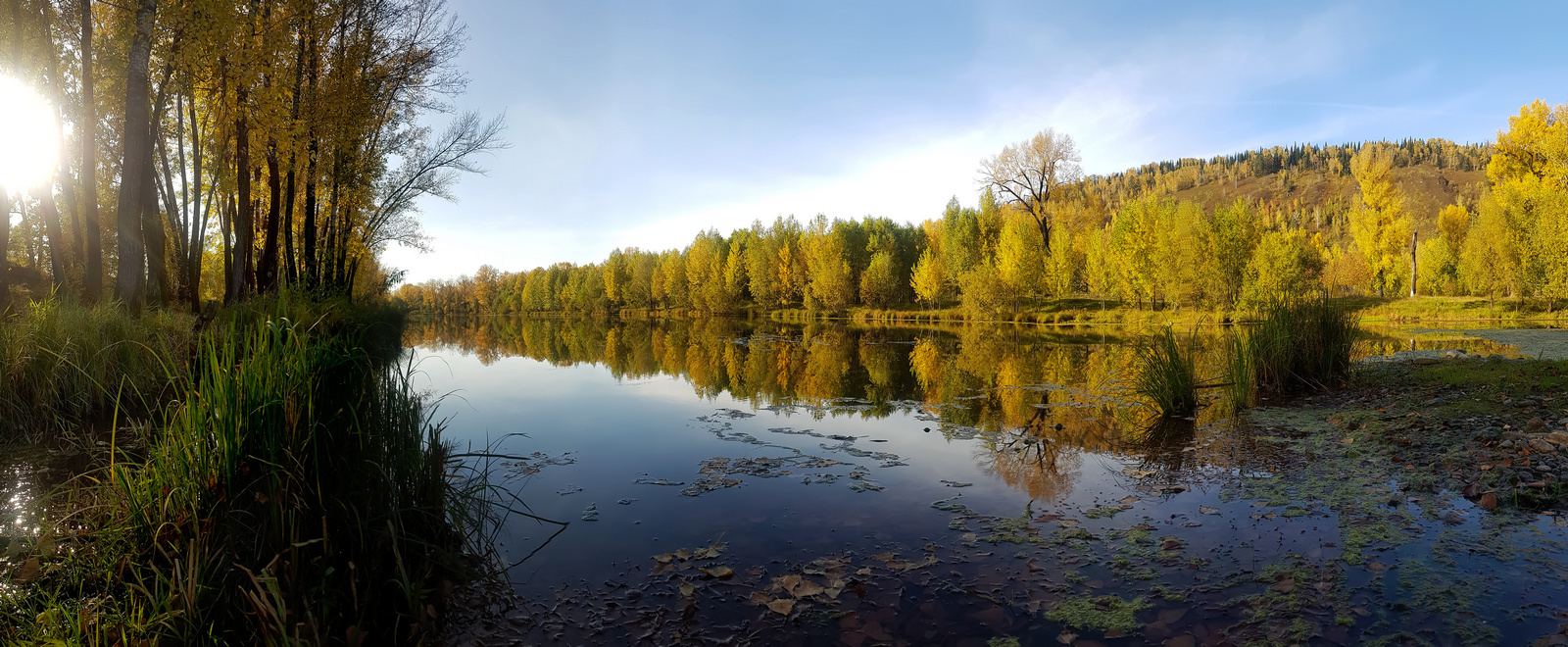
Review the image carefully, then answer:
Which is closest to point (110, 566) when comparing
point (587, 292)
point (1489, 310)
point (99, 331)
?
point (99, 331)

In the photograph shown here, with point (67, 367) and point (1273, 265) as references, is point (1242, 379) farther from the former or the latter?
point (1273, 265)

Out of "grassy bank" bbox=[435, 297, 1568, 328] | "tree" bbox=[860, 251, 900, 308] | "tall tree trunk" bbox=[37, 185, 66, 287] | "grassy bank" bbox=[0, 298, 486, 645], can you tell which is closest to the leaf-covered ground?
"grassy bank" bbox=[0, 298, 486, 645]

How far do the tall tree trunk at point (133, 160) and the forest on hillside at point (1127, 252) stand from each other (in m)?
20.1

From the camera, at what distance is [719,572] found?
4.26m

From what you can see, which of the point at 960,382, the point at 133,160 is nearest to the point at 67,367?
the point at 133,160

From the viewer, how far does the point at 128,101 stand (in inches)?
416

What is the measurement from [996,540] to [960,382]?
410 inches

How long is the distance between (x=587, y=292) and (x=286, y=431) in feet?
317

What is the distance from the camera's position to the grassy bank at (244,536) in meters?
2.69

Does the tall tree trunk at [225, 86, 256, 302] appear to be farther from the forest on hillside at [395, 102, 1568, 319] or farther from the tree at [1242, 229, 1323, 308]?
the tree at [1242, 229, 1323, 308]

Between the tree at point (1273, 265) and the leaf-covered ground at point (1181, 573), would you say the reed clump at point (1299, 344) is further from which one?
the tree at point (1273, 265)

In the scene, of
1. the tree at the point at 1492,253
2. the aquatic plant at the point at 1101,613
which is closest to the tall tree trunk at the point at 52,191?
the aquatic plant at the point at 1101,613

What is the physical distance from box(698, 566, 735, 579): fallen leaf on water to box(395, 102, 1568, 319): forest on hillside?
11759mm

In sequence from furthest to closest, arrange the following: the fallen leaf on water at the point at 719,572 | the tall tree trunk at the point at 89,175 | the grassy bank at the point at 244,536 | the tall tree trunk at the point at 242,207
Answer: the tall tree trunk at the point at 242,207 < the tall tree trunk at the point at 89,175 < the fallen leaf on water at the point at 719,572 < the grassy bank at the point at 244,536
